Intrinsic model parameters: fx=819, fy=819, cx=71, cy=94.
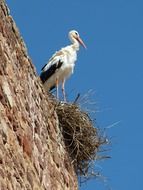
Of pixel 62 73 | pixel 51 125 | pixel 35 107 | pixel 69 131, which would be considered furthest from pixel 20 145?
pixel 62 73

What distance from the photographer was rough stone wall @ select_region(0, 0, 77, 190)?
308 inches

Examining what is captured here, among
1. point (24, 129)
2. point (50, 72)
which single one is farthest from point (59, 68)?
point (24, 129)

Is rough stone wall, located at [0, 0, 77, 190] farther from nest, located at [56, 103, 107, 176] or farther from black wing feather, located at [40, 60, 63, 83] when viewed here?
black wing feather, located at [40, 60, 63, 83]

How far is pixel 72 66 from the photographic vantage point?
13.2 m

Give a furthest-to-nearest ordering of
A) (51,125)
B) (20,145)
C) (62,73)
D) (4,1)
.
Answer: (62,73) < (51,125) < (4,1) < (20,145)

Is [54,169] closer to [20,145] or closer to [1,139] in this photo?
[20,145]

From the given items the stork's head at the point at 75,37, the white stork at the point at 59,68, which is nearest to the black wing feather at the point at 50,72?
the white stork at the point at 59,68

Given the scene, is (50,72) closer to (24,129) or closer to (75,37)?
(75,37)

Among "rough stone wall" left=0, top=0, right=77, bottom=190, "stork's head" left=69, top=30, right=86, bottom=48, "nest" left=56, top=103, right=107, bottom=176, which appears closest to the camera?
"rough stone wall" left=0, top=0, right=77, bottom=190

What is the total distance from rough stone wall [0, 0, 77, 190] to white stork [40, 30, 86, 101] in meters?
2.39

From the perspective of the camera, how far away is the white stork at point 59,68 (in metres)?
12.7

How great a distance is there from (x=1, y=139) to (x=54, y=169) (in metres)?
1.90

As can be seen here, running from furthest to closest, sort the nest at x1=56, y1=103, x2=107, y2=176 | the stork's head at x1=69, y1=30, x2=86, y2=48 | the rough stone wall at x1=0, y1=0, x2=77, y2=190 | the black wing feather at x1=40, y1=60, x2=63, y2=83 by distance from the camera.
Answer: the stork's head at x1=69, y1=30, x2=86, y2=48 < the black wing feather at x1=40, y1=60, x2=63, y2=83 < the nest at x1=56, y1=103, x2=107, y2=176 < the rough stone wall at x1=0, y1=0, x2=77, y2=190

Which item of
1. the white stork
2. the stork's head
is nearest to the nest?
the white stork
